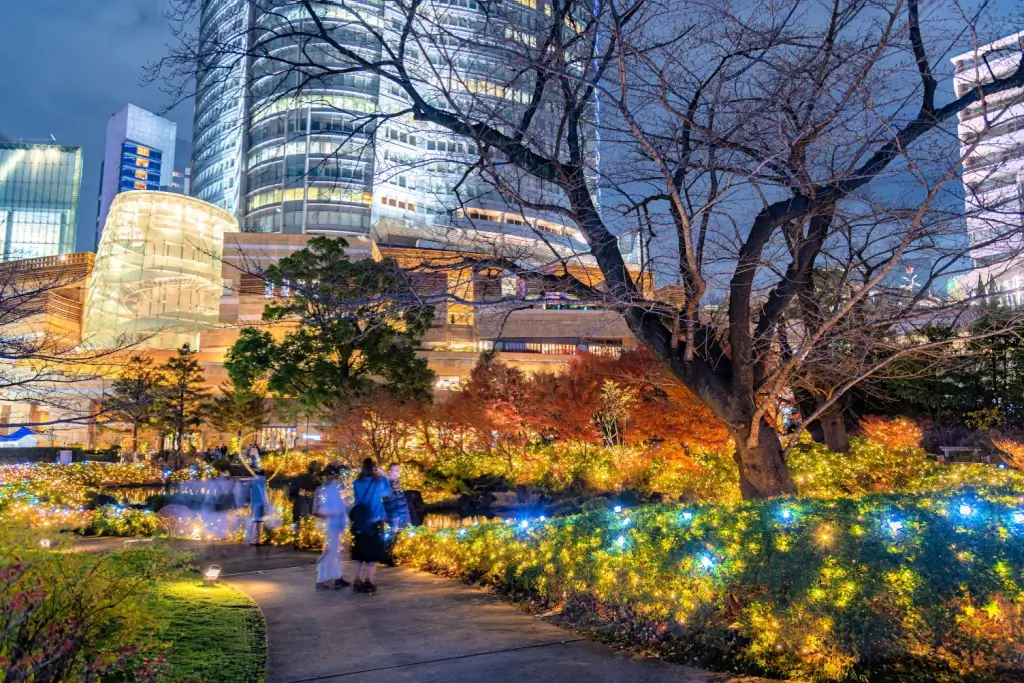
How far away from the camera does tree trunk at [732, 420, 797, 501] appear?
7.83 metres

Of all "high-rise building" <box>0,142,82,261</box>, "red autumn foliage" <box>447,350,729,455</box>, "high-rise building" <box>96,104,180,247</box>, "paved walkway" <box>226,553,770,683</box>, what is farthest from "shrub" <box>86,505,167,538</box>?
"high-rise building" <box>96,104,180,247</box>

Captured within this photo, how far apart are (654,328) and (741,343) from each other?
923 millimetres

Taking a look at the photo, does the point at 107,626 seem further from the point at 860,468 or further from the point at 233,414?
the point at 233,414

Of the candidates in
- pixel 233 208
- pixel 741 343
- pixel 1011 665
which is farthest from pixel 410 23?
pixel 233 208

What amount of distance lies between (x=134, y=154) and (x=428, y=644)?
166m

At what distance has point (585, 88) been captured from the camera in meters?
7.17

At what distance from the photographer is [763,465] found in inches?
310

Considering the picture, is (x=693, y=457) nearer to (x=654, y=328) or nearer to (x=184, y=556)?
(x=654, y=328)

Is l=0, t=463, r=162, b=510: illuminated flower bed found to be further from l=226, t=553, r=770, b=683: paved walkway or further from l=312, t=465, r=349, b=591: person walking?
l=226, t=553, r=770, b=683: paved walkway

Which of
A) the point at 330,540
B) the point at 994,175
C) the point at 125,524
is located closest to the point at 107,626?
the point at 330,540

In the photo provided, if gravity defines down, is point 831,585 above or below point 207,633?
above

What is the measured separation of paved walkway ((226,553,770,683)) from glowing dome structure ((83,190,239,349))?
2182 inches

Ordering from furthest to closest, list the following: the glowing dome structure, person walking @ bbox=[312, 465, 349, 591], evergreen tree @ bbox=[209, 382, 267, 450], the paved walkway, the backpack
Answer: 1. the glowing dome structure
2. evergreen tree @ bbox=[209, 382, 267, 450]
3. person walking @ bbox=[312, 465, 349, 591]
4. the backpack
5. the paved walkway

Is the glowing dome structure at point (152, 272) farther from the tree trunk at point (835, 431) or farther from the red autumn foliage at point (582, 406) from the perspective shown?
the tree trunk at point (835, 431)
